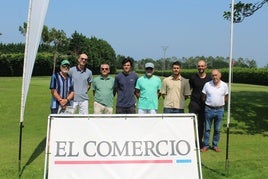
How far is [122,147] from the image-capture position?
6242mm

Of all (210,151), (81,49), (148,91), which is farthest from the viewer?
(81,49)

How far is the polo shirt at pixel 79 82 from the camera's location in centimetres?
962

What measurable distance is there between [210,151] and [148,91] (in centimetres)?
232

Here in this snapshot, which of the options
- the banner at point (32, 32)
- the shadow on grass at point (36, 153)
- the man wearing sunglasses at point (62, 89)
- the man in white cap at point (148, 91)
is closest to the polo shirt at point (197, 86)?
the man in white cap at point (148, 91)

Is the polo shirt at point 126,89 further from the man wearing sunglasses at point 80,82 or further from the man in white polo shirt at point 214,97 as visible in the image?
the man in white polo shirt at point 214,97

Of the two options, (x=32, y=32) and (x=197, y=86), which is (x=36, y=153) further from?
(x=197, y=86)

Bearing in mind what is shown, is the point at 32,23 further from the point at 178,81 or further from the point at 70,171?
the point at 178,81

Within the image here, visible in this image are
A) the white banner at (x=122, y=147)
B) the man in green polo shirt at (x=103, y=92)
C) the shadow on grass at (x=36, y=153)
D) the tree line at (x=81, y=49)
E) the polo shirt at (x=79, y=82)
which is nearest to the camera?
the white banner at (x=122, y=147)

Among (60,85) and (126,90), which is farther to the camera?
(126,90)

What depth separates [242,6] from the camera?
716 inches

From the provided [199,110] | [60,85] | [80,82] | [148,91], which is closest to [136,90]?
[148,91]

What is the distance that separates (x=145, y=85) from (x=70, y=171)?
3.66 metres

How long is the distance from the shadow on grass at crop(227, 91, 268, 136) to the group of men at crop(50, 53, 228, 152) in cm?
433

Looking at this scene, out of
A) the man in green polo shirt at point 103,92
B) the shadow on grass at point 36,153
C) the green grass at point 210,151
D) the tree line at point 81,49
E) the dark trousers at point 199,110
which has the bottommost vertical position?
the shadow on grass at point 36,153
